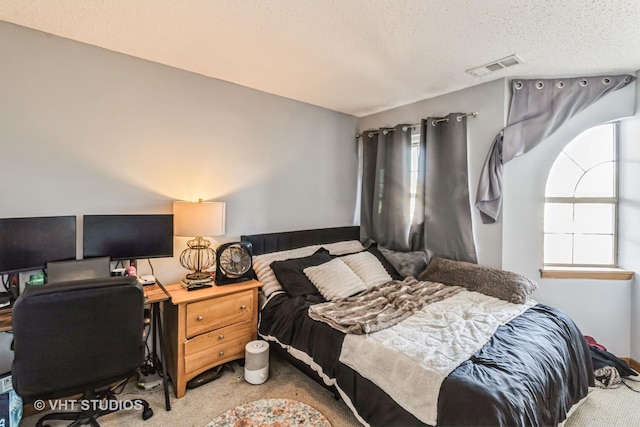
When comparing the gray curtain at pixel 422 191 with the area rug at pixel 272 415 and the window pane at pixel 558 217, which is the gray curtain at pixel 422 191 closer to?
the window pane at pixel 558 217

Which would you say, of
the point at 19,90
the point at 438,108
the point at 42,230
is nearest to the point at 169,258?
the point at 42,230

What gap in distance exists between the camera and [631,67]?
7.98ft

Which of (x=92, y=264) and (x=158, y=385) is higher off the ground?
(x=92, y=264)

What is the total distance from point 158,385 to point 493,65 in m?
3.52

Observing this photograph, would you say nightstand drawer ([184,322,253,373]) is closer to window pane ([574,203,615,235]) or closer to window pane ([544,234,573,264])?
window pane ([544,234,573,264])

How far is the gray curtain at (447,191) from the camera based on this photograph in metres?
2.91

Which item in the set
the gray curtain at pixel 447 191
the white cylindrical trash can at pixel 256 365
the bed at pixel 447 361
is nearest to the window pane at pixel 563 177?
the gray curtain at pixel 447 191

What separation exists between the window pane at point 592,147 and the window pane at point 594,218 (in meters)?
0.37

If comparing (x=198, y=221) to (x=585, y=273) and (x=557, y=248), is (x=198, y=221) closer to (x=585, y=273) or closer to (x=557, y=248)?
(x=557, y=248)

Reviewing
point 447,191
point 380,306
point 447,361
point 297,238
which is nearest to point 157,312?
point 297,238

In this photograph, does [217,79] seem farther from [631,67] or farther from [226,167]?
[631,67]

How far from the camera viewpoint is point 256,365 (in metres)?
2.24

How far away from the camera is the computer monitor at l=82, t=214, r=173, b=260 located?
208 cm

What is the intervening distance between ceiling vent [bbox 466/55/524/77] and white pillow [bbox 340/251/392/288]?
1878 millimetres
